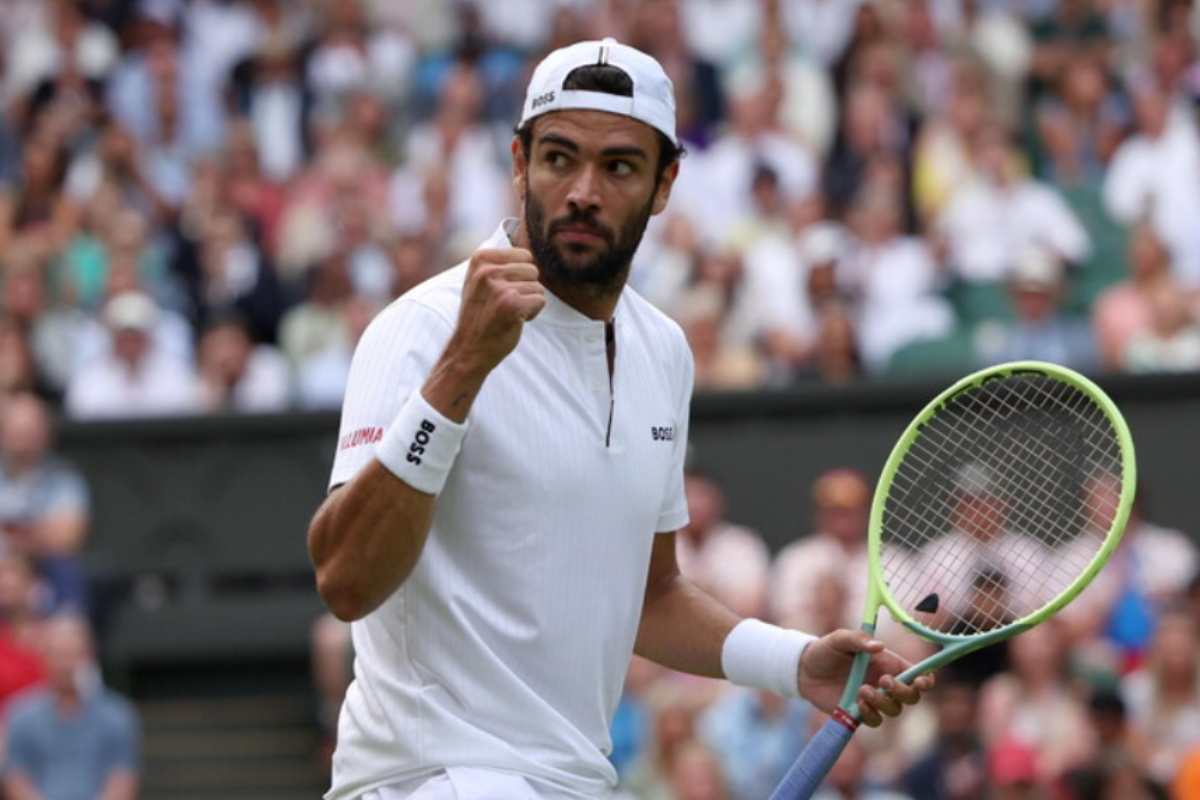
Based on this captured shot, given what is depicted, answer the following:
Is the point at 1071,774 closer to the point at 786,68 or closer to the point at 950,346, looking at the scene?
the point at 950,346

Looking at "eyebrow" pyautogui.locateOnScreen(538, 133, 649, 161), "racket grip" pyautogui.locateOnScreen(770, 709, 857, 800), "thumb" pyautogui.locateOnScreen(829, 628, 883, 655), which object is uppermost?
"eyebrow" pyautogui.locateOnScreen(538, 133, 649, 161)

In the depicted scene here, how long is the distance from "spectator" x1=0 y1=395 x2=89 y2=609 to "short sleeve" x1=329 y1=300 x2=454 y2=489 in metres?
7.33

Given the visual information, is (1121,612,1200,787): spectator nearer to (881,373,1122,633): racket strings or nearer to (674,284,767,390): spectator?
(881,373,1122,633): racket strings

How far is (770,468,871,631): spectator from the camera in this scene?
10.5 meters

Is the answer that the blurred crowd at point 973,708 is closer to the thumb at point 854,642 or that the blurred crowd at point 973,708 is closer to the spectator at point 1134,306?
the spectator at point 1134,306

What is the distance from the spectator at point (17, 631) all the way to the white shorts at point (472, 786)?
6914 mm

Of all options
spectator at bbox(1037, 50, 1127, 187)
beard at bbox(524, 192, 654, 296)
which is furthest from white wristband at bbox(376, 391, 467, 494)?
spectator at bbox(1037, 50, 1127, 187)

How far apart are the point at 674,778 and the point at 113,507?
4.16 meters

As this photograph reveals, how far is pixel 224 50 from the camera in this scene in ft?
52.7

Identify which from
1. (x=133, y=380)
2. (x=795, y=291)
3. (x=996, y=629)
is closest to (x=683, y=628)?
(x=996, y=629)

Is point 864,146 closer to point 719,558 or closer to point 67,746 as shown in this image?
point 719,558

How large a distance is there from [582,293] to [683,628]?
0.87m

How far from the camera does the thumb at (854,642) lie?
510 centimetres

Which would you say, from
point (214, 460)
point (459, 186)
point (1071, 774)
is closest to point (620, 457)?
point (1071, 774)
